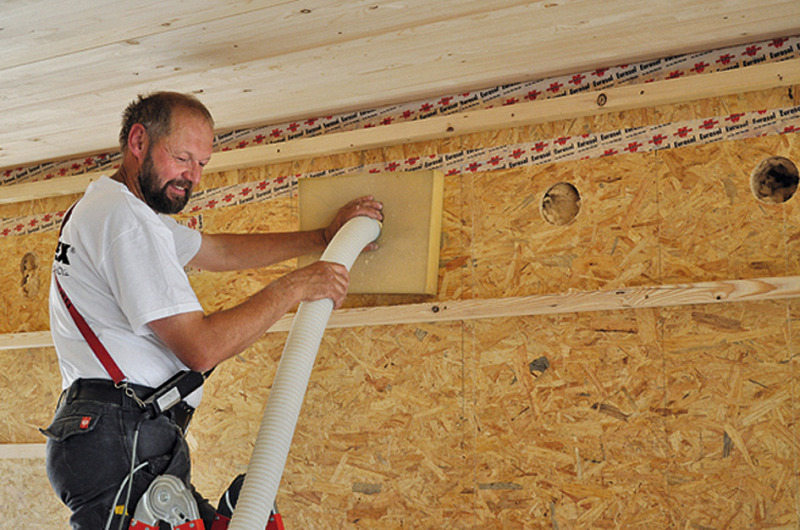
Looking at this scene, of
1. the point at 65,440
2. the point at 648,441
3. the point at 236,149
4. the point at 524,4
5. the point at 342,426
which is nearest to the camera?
the point at 65,440

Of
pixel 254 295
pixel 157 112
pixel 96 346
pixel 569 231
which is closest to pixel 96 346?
pixel 96 346

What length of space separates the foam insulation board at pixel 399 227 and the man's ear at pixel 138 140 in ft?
3.00

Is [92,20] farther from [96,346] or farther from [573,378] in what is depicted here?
[573,378]

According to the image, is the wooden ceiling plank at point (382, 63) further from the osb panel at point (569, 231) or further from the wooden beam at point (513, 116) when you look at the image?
the osb panel at point (569, 231)

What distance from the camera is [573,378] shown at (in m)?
2.93

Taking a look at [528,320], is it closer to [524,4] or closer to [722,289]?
[722,289]

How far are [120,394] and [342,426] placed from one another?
1289 millimetres

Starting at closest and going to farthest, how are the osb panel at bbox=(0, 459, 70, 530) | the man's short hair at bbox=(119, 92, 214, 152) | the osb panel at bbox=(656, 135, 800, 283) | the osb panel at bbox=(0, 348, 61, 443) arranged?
the man's short hair at bbox=(119, 92, 214, 152) < the osb panel at bbox=(656, 135, 800, 283) < the osb panel at bbox=(0, 459, 70, 530) < the osb panel at bbox=(0, 348, 61, 443)

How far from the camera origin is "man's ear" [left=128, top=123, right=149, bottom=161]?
2439 mm

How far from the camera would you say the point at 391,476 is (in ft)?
10.4

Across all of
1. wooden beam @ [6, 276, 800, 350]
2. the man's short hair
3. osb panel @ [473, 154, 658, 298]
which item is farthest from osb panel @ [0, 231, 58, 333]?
osb panel @ [473, 154, 658, 298]

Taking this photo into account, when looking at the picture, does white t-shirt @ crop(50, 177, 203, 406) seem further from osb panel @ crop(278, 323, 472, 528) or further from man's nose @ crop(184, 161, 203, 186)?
osb panel @ crop(278, 323, 472, 528)

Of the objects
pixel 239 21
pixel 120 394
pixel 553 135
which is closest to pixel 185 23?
pixel 239 21

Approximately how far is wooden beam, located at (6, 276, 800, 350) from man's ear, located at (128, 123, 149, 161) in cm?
111
